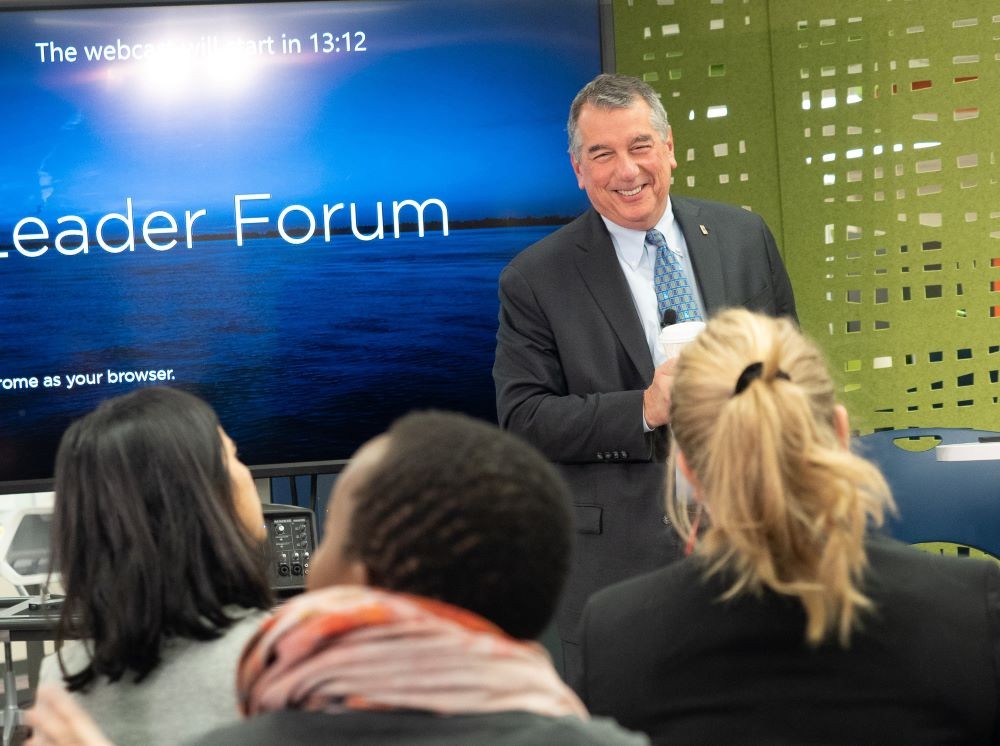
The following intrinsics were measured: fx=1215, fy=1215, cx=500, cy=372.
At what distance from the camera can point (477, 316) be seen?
359 centimetres

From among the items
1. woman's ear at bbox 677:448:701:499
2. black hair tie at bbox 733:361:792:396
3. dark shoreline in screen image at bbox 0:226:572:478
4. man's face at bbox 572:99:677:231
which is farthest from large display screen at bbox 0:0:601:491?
black hair tie at bbox 733:361:792:396

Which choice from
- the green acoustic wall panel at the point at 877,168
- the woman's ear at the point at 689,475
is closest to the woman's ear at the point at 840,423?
the woman's ear at the point at 689,475

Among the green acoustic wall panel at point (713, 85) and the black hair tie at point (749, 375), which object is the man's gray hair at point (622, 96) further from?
the black hair tie at point (749, 375)

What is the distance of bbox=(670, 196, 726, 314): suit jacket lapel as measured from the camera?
287cm

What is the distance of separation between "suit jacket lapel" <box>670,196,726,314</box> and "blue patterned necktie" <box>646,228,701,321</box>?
0.03 meters

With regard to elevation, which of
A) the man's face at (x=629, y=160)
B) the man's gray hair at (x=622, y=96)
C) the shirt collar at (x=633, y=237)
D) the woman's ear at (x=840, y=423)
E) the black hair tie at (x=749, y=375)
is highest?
the man's gray hair at (x=622, y=96)

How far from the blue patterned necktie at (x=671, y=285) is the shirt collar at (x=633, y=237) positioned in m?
0.03

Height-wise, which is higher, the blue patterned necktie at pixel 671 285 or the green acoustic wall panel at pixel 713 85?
the green acoustic wall panel at pixel 713 85

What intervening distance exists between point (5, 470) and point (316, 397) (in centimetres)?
89

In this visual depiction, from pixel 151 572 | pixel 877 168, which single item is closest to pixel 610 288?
pixel 151 572

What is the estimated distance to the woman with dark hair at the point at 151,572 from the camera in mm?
1569

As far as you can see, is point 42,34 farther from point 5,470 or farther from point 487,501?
point 487,501

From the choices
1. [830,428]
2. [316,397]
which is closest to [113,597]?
[830,428]

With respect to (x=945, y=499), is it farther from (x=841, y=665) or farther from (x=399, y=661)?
(x=399, y=661)
